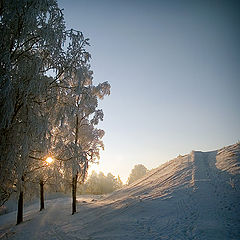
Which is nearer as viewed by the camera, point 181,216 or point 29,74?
point 29,74

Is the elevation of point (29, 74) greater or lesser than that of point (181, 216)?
greater

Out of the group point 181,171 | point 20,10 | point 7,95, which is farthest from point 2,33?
point 181,171

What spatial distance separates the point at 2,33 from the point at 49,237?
9.22m

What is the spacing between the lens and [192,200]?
920cm

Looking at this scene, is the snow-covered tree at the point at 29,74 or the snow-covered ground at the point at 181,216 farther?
the snow-covered ground at the point at 181,216

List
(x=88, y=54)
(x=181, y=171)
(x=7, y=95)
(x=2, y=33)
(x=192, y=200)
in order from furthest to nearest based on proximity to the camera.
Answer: (x=181, y=171) → (x=192, y=200) → (x=88, y=54) → (x=2, y=33) → (x=7, y=95)

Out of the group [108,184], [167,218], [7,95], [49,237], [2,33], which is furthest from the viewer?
[108,184]

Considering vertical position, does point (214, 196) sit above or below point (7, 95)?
below

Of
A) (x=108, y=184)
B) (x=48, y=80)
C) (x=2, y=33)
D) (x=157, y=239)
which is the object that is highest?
(x=2, y=33)

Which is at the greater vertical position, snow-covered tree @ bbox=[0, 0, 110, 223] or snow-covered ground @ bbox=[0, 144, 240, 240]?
snow-covered tree @ bbox=[0, 0, 110, 223]

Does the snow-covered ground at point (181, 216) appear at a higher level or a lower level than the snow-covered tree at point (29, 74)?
lower

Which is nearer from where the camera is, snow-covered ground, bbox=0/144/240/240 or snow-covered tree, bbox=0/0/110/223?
snow-covered tree, bbox=0/0/110/223

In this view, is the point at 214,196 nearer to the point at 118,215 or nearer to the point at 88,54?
the point at 118,215

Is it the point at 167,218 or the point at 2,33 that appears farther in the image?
the point at 167,218
